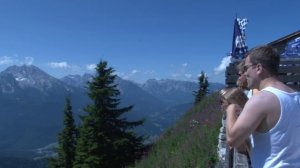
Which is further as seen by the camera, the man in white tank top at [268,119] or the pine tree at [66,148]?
the pine tree at [66,148]

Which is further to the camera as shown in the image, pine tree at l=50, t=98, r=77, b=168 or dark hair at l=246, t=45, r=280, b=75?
pine tree at l=50, t=98, r=77, b=168

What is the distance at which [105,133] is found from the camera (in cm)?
2827

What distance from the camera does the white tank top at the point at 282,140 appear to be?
3.40 meters

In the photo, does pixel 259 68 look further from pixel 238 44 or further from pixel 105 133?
pixel 105 133

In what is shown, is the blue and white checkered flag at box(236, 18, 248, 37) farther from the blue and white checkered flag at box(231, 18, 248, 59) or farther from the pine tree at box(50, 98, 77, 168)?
the pine tree at box(50, 98, 77, 168)

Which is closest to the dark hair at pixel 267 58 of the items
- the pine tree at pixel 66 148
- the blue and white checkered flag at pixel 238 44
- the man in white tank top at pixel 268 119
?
the man in white tank top at pixel 268 119

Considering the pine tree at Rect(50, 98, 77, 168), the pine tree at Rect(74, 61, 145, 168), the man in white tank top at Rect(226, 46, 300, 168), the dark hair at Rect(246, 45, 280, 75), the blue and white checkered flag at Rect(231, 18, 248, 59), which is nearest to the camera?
the man in white tank top at Rect(226, 46, 300, 168)

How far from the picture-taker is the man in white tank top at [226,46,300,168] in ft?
11.0

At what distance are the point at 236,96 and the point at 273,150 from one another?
1.63ft

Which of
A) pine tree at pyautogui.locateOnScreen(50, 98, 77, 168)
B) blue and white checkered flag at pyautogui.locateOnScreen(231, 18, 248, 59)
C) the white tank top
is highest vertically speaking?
blue and white checkered flag at pyautogui.locateOnScreen(231, 18, 248, 59)

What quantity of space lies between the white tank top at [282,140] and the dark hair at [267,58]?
0.55ft

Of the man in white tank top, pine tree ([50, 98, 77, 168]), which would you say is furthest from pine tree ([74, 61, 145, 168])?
the man in white tank top

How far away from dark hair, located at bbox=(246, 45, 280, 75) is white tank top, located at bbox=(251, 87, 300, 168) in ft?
0.55

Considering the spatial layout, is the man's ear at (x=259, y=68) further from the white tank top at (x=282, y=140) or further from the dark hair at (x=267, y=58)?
the white tank top at (x=282, y=140)
